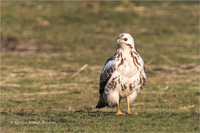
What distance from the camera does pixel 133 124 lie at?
10.0 metres

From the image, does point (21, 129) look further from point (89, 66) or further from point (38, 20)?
point (38, 20)

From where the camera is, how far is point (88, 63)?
21.6 meters

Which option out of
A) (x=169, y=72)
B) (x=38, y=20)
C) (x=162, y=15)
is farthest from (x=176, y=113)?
(x=162, y=15)

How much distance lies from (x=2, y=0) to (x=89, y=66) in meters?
14.8

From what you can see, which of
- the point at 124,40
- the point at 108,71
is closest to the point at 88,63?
the point at 108,71

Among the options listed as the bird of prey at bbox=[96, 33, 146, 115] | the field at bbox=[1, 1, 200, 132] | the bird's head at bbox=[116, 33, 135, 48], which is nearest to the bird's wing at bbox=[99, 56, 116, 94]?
the bird of prey at bbox=[96, 33, 146, 115]

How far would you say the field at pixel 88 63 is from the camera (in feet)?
35.0

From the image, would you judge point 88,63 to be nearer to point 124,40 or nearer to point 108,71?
point 108,71

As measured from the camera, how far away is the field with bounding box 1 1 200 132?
10.7 meters

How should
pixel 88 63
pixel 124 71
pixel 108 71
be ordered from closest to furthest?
pixel 124 71
pixel 108 71
pixel 88 63

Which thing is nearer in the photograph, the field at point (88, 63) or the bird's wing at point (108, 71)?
the field at point (88, 63)

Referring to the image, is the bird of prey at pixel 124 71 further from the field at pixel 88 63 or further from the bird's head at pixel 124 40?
the field at pixel 88 63

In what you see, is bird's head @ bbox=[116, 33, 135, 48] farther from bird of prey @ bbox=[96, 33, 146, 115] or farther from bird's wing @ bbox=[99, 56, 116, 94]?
bird's wing @ bbox=[99, 56, 116, 94]

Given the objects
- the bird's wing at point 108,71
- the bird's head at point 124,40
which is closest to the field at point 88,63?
the bird's wing at point 108,71
